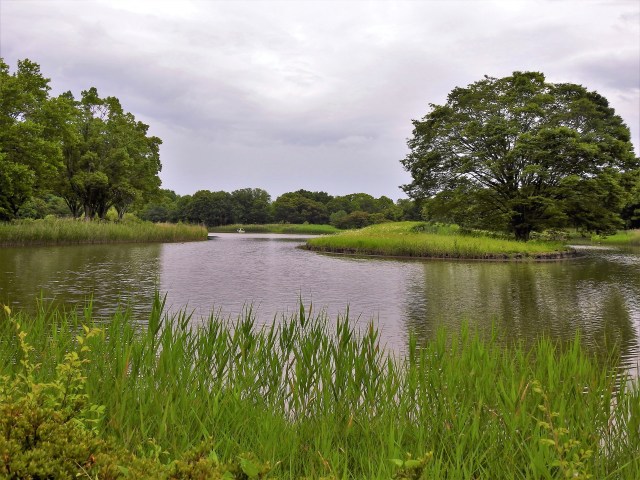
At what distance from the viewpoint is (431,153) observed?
123 ft

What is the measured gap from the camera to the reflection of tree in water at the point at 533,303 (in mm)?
9219

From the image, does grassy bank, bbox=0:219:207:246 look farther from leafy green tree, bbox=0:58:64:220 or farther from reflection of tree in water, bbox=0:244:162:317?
reflection of tree in water, bbox=0:244:162:317

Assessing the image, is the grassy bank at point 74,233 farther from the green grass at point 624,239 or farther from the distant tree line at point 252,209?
the distant tree line at point 252,209

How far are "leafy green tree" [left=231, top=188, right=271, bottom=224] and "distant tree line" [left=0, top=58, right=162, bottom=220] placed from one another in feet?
159

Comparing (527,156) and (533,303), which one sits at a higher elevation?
(527,156)

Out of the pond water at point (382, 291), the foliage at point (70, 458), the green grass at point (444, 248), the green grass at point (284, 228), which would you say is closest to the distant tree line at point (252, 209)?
the green grass at point (284, 228)

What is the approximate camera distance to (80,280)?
15.7 metres

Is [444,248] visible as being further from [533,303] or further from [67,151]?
[67,151]

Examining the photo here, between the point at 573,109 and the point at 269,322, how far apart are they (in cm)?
3371

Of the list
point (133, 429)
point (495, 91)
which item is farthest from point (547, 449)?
point (495, 91)

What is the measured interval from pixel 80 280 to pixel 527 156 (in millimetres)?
29135

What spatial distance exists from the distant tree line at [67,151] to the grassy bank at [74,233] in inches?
80.0

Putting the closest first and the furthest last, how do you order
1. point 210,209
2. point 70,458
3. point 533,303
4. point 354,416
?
1. point 70,458
2. point 354,416
3. point 533,303
4. point 210,209

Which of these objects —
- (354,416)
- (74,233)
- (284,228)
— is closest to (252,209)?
(284,228)
